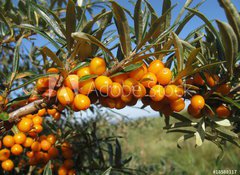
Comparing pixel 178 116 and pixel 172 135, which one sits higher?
pixel 178 116

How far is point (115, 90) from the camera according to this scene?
0.58m

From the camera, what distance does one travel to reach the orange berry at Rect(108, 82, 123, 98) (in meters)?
0.58

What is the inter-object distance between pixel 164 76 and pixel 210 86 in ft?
0.47

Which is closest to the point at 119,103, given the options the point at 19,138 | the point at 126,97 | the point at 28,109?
the point at 126,97

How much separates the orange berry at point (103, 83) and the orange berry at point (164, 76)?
0.42ft

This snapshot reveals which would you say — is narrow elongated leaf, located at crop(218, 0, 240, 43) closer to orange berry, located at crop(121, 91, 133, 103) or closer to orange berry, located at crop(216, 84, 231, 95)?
orange berry, located at crop(216, 84, 231, 95)

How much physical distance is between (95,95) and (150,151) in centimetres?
561

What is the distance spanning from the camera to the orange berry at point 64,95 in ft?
1.89

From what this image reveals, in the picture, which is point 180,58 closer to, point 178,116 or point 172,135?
point 178,116

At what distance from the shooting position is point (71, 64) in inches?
25.3

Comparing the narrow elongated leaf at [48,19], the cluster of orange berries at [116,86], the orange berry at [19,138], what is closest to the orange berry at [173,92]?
the cluster of orange berries at [116,86]

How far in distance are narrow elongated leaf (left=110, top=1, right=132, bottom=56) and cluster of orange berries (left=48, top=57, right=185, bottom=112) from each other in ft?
0.21

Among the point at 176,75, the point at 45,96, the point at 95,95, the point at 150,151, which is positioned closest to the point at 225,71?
the point at 176,75

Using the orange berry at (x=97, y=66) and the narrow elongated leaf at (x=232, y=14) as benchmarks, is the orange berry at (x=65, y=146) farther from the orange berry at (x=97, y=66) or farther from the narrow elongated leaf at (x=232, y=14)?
the narrow elongated leaf at (x=232, y=14)
